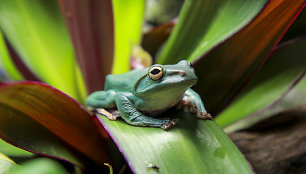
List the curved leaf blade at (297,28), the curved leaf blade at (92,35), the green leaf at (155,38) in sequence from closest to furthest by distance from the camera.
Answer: the curved leaf blade at (297,28) → the curved leaf blade at (92,35) → the green leaf at (155,38)

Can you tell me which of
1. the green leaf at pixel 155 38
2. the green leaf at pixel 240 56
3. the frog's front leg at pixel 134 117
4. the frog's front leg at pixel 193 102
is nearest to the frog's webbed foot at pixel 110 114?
the frog's front leg at pixel 134 117

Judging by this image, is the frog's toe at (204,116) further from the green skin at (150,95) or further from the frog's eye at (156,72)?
the frog's eye at (156,72)

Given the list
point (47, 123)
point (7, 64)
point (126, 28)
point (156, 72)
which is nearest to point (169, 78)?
point (156, 72)

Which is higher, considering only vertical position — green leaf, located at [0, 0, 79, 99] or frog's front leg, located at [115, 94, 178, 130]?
green leaf, located at [0, 0, 79, 99]

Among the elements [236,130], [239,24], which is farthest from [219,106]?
[239,24]

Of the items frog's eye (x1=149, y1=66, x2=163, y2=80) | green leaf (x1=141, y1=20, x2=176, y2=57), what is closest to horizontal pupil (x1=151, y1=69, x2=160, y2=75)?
frog's eye (x1=149, y1=66, x2=163, y2=80)

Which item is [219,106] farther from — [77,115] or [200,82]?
[77,115]

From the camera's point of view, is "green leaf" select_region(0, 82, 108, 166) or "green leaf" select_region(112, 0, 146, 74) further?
"green leaf" select_region(112, 0, 146, 74)

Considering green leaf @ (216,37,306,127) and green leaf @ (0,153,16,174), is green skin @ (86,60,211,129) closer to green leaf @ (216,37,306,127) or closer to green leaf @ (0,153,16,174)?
green leaf @ (216,37,306,127)
